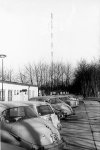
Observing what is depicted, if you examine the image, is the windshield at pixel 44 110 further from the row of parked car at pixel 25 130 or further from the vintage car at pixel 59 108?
the vintage car at pixel 59 108

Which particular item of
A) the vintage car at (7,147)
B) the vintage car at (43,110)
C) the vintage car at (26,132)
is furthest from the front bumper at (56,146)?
the vintage car at (43,110)

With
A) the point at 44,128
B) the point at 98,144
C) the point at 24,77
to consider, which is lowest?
the point at 98,144

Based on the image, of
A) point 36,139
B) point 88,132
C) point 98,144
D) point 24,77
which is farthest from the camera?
point 24,77

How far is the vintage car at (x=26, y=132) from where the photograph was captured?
19.2 ft

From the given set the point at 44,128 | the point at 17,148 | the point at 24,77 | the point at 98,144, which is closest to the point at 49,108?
the point at 98,144

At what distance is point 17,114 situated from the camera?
7121 mm

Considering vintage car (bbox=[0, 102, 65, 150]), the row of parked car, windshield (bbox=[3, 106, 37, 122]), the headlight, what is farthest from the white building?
the headlight

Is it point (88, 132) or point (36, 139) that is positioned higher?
point (36, 139)

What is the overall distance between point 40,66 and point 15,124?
76.2 m

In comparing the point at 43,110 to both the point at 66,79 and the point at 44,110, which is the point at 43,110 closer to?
the point at 44,110

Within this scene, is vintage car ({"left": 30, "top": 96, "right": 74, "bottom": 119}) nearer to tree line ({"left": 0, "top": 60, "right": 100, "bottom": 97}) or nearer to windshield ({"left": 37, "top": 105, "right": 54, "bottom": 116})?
windshield ({"left": 37, "top": 105, "right": 54, "bottom": 116})

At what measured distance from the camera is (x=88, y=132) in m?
11.8

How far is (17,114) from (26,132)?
3.96 feet

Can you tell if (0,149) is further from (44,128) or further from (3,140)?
(44,128)
